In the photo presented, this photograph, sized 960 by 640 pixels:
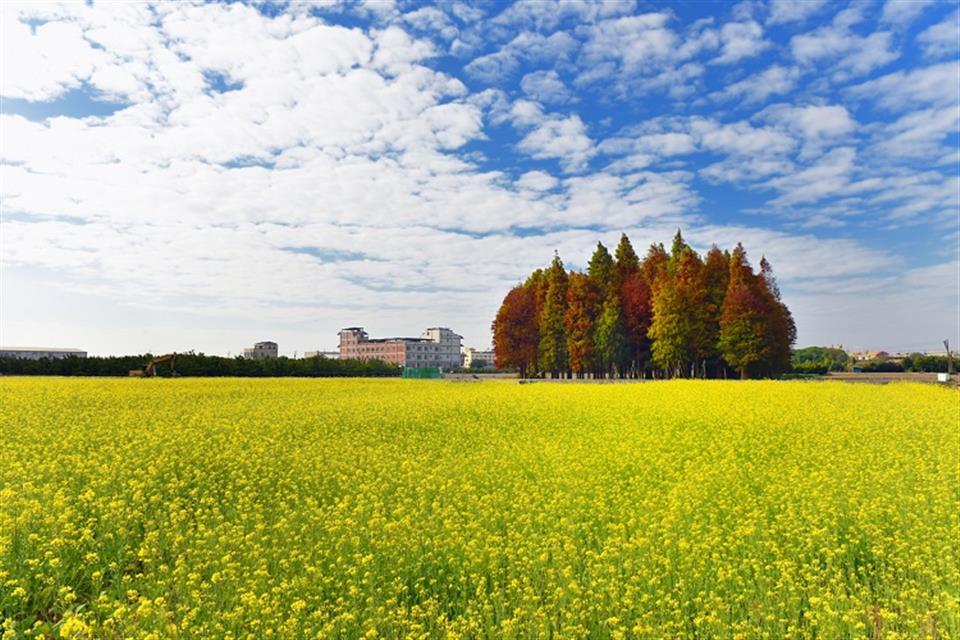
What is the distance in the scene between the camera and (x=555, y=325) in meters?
66.0

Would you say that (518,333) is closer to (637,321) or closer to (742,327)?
(637,321)

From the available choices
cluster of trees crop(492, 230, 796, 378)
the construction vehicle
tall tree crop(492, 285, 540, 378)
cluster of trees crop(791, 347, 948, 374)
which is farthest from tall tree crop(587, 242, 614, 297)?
the construction vehicle

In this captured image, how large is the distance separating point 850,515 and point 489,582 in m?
6.14

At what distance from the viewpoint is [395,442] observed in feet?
51.0

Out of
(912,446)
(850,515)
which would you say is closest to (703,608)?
(850,515)

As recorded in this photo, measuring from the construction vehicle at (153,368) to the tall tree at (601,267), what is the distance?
42.8m

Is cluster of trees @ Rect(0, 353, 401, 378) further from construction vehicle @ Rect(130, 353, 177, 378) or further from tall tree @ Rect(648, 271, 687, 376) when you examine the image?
tall tree @ Rect(648, 271, 687, 376)

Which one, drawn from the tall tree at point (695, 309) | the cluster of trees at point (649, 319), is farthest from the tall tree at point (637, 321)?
the tall tree at point (695, 309)

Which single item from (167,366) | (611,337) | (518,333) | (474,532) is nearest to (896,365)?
(611,337)

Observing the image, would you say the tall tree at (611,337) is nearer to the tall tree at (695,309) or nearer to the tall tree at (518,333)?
the tall tree at (695,309)

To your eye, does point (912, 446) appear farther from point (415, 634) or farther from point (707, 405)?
point (415, 634)

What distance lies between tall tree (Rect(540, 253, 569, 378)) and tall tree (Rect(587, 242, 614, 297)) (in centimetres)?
350

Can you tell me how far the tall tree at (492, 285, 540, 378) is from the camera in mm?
70938

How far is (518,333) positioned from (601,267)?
1245 centimetres
